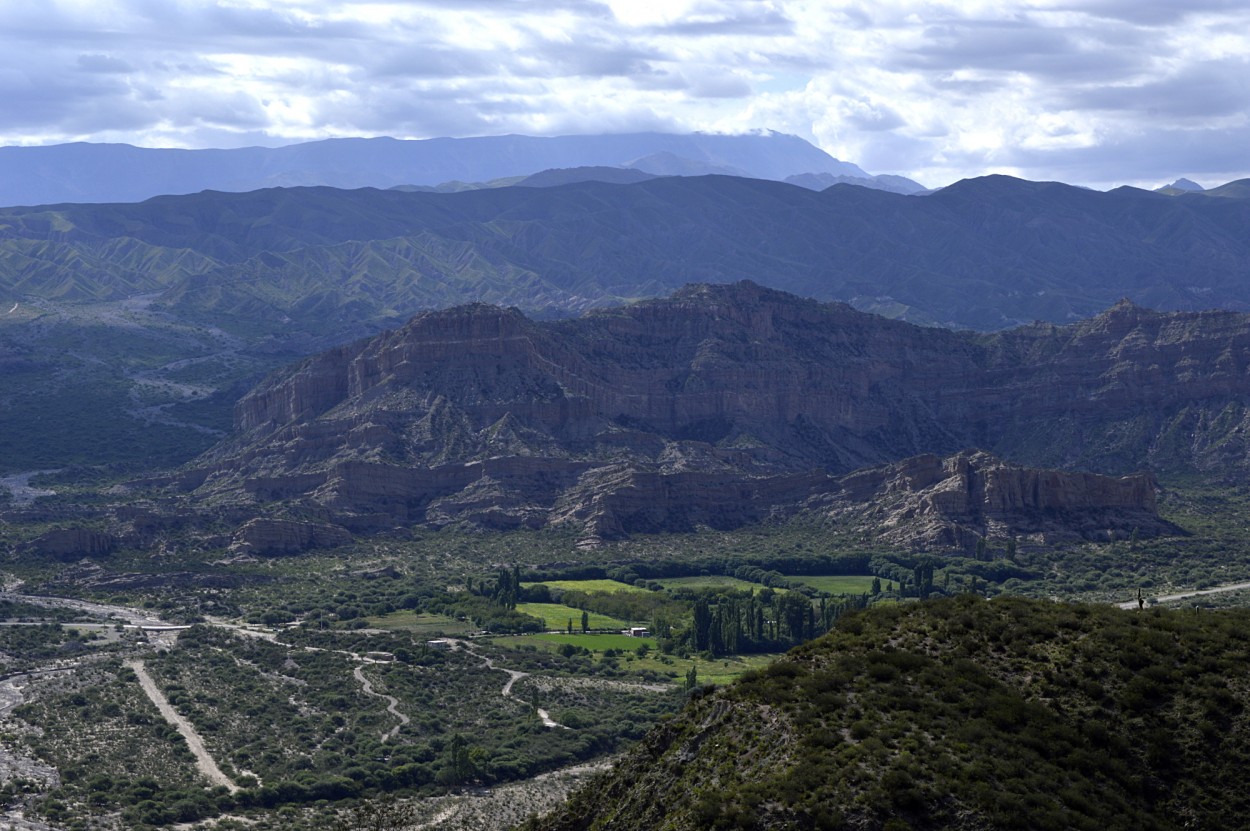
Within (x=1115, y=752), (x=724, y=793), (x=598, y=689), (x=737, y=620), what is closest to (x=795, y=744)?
(x=724, y=793)

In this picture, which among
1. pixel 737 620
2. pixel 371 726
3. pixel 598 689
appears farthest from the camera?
pixel 737 620

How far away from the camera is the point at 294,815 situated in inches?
4343

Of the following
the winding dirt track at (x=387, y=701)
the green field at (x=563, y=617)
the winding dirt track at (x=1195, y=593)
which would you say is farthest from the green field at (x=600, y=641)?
the winding dirt track at (x=1195, y=593)

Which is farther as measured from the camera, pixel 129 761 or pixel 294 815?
pixel 129 761

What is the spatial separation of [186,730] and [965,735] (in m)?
76.8

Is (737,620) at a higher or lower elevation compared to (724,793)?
lower

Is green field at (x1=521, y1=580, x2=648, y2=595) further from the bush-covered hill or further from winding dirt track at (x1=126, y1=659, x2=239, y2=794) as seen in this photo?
the bush-covered hill

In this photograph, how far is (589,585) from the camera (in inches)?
7746

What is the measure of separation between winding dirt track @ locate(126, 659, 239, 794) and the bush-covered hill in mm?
46407

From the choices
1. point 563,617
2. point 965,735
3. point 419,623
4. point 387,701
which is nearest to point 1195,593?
point 563,617

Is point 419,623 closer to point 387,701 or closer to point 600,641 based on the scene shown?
point 600,641

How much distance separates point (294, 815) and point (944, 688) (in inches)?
2075

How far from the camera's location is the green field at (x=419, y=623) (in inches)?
6678

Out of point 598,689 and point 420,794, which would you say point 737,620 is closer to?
point 598,689
